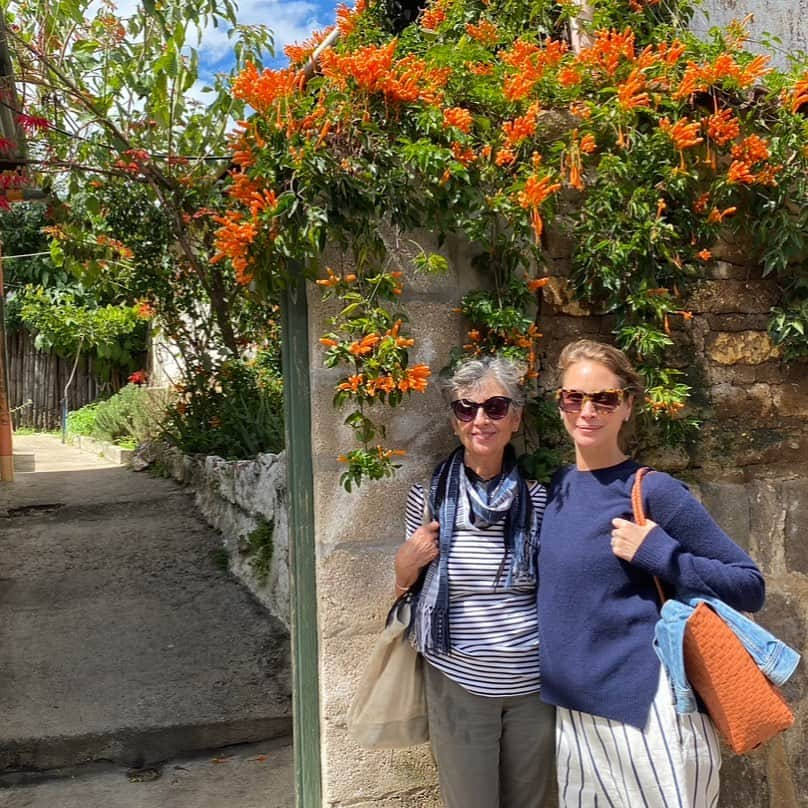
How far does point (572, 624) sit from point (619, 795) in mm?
421

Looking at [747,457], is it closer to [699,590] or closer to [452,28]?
[699,590]

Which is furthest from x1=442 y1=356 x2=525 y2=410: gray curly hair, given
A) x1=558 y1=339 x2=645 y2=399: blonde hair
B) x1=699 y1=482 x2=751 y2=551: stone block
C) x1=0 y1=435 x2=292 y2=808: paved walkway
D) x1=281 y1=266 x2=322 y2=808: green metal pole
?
x1=0 y1=435 x2=292 y2=808: paved walkway

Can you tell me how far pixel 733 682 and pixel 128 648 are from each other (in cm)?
388

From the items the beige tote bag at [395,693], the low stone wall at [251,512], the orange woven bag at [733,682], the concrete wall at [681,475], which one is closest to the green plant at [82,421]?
the low stone wall at [251,512]

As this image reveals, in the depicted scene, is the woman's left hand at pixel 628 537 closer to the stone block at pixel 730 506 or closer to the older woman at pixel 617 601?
the older woman at pixel 617 601

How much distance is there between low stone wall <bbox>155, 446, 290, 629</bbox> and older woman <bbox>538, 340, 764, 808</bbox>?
2737 mm

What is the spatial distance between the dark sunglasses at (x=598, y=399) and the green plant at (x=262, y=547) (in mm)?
3783

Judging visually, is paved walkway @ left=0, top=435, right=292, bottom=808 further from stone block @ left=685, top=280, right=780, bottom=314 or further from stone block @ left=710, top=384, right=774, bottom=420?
stone block @ left=685, top=280, right=780, bottom=314

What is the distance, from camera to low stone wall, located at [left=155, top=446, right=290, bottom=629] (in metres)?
5.40

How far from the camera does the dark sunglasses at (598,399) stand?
7.14 ft

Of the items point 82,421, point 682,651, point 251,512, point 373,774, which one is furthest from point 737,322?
point 82,421

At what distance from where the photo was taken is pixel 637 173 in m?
2.73

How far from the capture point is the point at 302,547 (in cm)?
272

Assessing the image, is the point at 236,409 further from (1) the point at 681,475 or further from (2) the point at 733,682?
(2) the point at 733,682
